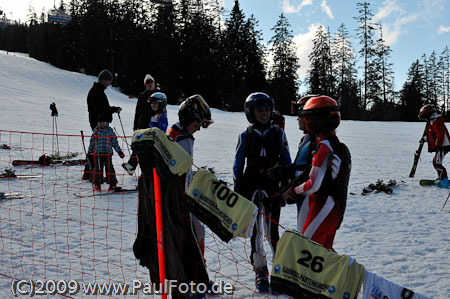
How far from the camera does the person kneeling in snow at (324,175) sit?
2848 millimetres

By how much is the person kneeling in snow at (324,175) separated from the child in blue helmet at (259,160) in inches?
24.7

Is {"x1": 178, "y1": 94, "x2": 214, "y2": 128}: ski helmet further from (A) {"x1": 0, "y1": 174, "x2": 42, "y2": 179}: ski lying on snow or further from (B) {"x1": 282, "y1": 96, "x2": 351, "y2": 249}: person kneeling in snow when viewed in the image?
(A) {"x1": 0, "y1": 174, "x2": 42, "y2": 179}: ski lying on snow

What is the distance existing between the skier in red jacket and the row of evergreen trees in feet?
108

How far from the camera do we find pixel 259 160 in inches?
146

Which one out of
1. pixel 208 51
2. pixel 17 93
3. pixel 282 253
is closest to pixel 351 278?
pixel 282 253

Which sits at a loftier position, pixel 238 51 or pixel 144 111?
pixel 238 51

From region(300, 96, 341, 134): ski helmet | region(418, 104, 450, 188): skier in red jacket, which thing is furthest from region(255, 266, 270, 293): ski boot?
region(418, 104, 450, 188): skier in red jacket

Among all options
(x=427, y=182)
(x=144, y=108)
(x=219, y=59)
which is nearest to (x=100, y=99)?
(x=144, y=108)

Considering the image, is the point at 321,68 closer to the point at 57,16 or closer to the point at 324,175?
the point at 57,16

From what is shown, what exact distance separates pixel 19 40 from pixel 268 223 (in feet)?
317

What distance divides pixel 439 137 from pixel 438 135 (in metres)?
0.05

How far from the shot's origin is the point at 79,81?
140 ft

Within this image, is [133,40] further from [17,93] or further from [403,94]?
[403,94]

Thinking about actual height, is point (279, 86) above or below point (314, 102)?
above
